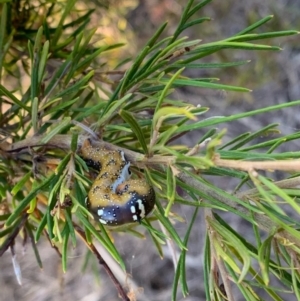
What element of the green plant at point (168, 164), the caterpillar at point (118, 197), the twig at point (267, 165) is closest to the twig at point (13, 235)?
the green plant at point (168, 164)

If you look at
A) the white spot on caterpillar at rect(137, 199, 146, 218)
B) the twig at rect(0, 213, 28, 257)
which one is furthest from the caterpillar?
the twig at rect(0, 213, 28, 257)

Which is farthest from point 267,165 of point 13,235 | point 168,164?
point 13,235

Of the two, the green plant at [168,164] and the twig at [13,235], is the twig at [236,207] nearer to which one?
the green plant at [168,164]

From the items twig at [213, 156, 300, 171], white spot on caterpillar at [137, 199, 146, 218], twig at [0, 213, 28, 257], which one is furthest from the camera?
twig at [0, 213, 28, 257]

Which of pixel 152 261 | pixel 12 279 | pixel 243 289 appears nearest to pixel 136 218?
pixel 243 289

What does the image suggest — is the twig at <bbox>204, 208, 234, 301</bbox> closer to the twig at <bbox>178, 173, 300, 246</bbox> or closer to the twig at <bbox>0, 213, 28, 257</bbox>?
the twig at <bbox>178, 173, 300, 246</bbox>

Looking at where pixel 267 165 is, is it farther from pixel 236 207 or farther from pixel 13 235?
pixel 13 235

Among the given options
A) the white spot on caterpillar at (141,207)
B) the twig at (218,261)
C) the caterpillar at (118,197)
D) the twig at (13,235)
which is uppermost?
the caterpillar at (118,197)

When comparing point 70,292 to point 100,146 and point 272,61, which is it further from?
point 100,146
